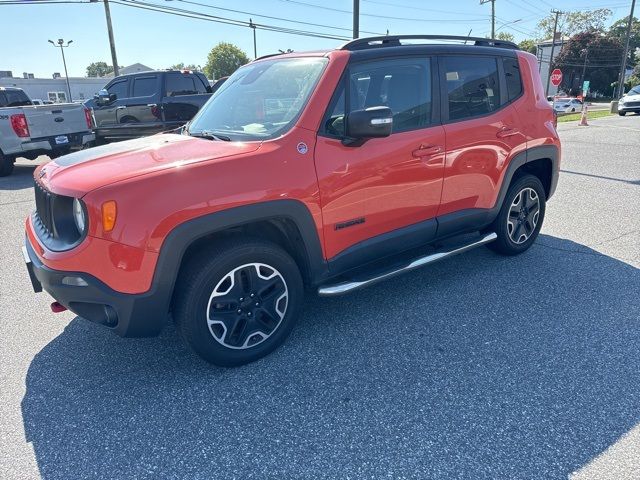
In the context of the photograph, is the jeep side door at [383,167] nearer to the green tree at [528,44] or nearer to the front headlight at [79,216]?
the front headlight at [79,216]

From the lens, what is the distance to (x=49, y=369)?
9.48ft

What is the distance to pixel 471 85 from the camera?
148 inches

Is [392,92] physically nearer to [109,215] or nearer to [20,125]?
[109,215]

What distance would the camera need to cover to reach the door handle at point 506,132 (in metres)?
3.88

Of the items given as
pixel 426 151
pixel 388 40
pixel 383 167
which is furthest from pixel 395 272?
pixel 388 40

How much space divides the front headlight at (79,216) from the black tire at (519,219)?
348 centimetres

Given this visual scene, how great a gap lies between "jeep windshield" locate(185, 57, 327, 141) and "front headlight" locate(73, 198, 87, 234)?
99cm

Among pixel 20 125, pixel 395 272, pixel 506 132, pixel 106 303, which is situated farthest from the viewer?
pixel 20 125

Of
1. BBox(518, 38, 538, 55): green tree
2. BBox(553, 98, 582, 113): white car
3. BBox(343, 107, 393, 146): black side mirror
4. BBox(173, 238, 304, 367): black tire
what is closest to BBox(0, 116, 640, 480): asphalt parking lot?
BBox(173, 238, 304, 367): black tire

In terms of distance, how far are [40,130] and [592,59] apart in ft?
231

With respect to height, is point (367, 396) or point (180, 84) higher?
point (180, 84)

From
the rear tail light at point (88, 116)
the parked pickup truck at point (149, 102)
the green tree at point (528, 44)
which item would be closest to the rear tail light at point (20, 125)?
the rear tail light at point (88, 116)

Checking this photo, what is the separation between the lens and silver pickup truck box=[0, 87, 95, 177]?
9.25 metres

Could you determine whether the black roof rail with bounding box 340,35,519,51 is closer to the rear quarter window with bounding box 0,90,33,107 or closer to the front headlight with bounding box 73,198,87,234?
the front headlight with bounding box 73,198,87,234
